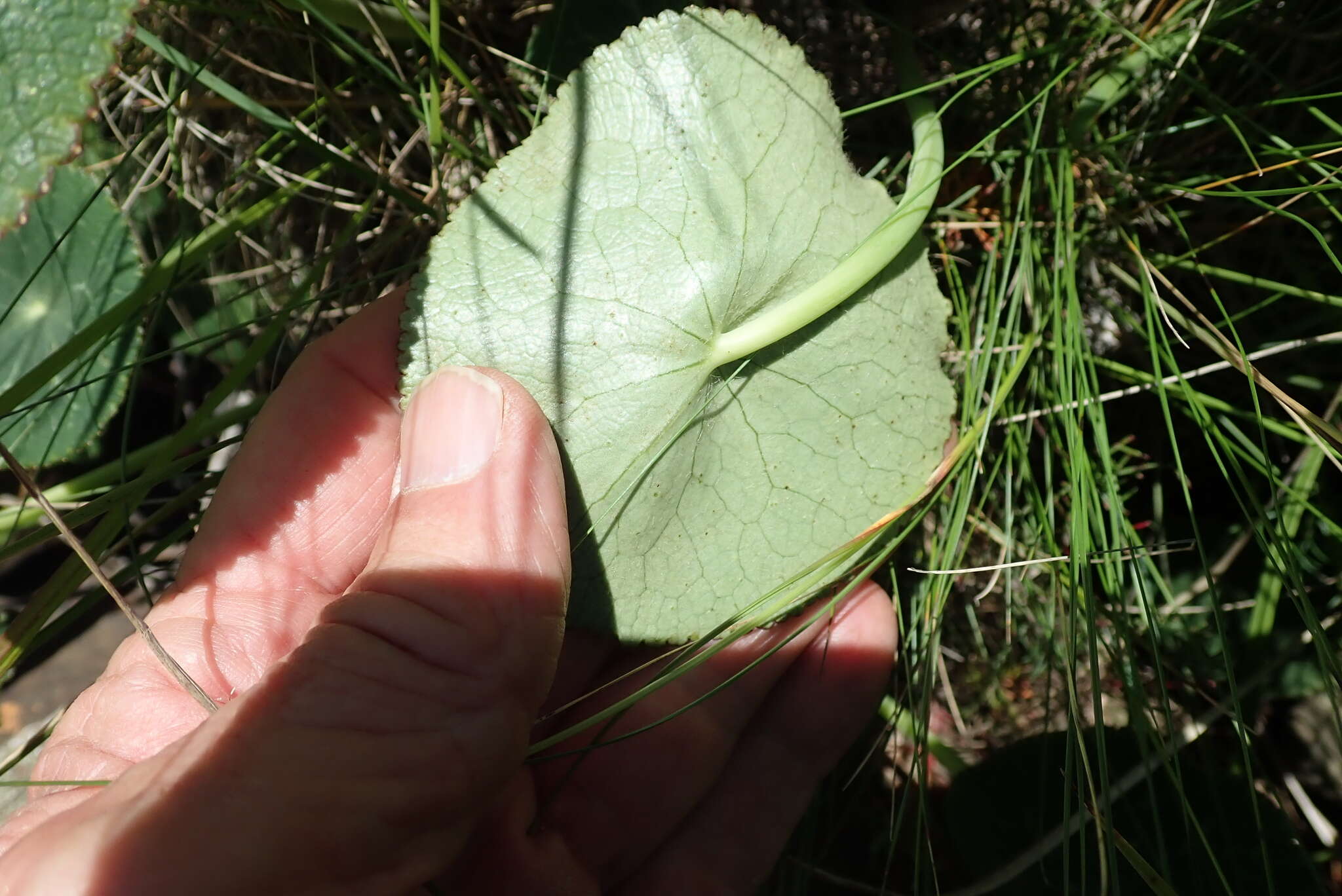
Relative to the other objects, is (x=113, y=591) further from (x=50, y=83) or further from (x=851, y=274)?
(x=851, y=274)

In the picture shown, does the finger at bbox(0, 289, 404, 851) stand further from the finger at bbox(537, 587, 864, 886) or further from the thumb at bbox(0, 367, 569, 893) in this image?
the finger at bbox(537, 587, 864, 886)

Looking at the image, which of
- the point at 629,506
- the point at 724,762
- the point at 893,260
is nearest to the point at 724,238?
the point at 893,260

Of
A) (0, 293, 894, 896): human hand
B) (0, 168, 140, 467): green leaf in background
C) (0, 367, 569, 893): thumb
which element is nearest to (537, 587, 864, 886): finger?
(0, 293, 894, 896): human hand

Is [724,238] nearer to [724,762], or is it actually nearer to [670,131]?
[670,131]

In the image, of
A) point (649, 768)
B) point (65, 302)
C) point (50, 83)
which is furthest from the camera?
point (65, 302)

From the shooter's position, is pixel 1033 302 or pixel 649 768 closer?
pixel 1033 302

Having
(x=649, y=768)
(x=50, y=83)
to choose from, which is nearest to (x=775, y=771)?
(x=649, y=768)
